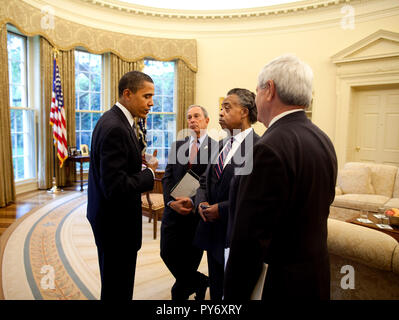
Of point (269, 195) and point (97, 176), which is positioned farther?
point (97, 176)

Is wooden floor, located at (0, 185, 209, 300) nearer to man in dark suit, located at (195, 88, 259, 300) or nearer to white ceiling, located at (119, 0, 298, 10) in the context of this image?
man in dark suit, located at (195, 88, 259, 300)

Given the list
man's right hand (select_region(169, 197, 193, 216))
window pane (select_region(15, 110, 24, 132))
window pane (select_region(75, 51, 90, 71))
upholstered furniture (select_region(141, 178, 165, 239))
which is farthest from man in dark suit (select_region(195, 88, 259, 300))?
window pane (select_region(75, 51, 90, 71))

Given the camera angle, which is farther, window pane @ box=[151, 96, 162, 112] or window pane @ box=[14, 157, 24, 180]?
window pane @ box=[151, 96, 162, 112]

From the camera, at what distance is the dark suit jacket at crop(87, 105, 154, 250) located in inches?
59.7

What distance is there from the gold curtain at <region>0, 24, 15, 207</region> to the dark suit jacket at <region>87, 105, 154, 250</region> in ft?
Result: 14.8

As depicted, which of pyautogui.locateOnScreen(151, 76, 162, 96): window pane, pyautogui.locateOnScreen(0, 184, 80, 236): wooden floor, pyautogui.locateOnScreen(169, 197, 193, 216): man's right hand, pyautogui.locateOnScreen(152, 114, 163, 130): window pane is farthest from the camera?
pyautogui.locateOnScreen(152, 114, 163, 130): window pane

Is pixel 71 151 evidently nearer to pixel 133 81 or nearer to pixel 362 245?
pixel 133 81

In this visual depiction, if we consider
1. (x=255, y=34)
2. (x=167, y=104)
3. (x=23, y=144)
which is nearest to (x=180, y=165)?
(x=23, y=144)

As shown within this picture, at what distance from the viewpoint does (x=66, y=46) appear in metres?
6.67

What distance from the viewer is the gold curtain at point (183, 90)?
27.0 feet

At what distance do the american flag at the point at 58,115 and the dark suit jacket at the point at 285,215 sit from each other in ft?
20.6
